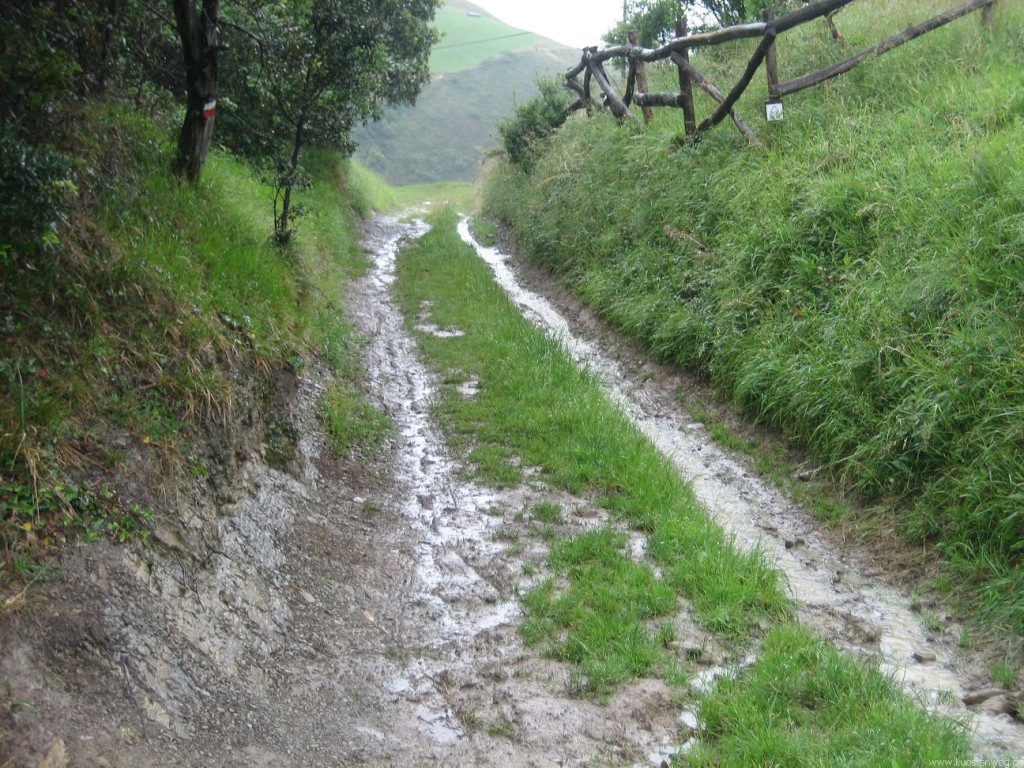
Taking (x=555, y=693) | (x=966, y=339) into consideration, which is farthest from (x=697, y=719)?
(x=966, y=339)

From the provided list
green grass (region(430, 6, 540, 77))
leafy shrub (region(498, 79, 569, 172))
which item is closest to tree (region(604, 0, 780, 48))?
leafy shrub (region(498, 79, 569, 172))

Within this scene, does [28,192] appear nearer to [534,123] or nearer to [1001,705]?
[1001,705]

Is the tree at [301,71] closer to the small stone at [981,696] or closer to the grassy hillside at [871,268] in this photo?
the grassy hillside at [871,268]

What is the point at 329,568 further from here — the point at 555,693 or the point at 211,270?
the point at 211,270

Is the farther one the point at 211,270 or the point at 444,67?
the point at 444,67

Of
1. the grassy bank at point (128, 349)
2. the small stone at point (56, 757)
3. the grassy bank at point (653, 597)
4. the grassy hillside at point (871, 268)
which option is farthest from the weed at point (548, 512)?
the small stone at point (56, 757)

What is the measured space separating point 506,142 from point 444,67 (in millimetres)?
64404

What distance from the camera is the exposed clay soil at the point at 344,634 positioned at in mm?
3352

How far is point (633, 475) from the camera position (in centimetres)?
657

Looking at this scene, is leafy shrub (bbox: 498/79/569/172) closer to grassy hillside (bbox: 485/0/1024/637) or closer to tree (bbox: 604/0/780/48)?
tree (bbox: 604/0/780/48)

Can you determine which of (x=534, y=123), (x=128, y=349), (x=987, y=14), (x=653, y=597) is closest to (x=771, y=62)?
(x=987, y=14)

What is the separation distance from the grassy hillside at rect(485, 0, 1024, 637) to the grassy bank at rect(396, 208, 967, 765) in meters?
1.22

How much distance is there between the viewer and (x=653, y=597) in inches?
192

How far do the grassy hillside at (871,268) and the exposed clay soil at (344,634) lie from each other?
708 mm
